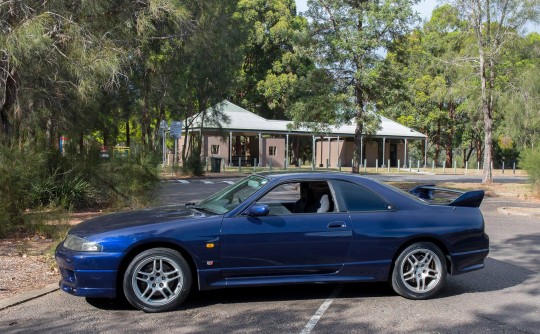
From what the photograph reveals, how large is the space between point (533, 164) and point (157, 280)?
17.7 metres

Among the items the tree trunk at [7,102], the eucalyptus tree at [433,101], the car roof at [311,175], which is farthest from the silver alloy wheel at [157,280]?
the eucalyptus tree at [433,101]

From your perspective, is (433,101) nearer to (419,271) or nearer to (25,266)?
(419,271)

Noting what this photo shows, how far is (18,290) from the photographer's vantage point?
6227 mm

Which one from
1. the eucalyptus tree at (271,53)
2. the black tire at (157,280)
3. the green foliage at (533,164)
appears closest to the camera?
the black tire at (157,280)

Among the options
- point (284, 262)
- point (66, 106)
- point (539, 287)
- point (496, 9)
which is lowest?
point (539, 287)

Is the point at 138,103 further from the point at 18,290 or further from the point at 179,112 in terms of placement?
the point at 18,290

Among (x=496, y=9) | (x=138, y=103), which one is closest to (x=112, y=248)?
(x=138, y=103)

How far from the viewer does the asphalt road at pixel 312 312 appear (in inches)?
197

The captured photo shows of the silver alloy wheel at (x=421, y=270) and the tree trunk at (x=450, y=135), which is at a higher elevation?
the tree trunk at (x=450, y=135)

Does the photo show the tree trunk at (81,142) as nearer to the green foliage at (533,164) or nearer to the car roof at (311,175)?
the car roof at (311,175)

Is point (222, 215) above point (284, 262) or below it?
above

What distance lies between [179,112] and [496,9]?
59.6ft

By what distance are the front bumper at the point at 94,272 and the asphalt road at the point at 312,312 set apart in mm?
269

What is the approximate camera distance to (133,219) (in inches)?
229
